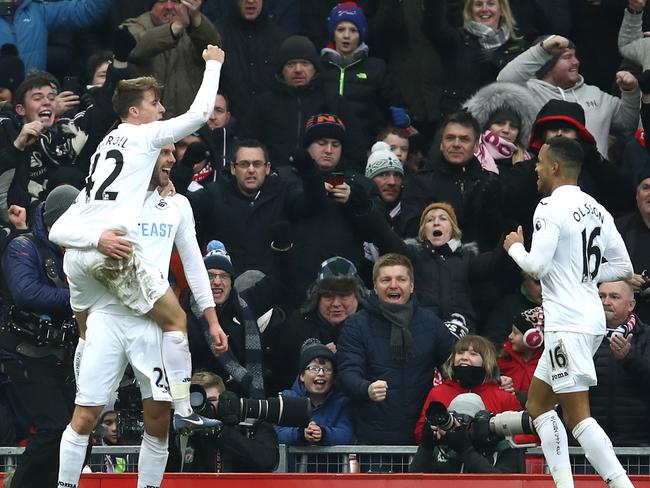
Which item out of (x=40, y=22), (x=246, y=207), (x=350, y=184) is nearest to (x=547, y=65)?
(x=350, y=184)

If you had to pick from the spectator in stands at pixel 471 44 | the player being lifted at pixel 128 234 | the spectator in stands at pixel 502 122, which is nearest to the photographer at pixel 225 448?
the player being lifted at pixel 128 234

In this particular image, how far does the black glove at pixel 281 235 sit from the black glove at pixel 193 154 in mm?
1053

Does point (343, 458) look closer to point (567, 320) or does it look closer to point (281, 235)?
point (567, 320)

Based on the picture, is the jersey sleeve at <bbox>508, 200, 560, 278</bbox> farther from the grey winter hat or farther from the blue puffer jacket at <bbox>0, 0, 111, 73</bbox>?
the blue puffer jacket at <bbox>0, 0, 111, 73</bbox>

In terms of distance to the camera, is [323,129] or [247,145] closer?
[247,145]

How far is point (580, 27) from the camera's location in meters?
16.4

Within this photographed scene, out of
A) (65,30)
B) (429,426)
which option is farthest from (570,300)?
(65,30)

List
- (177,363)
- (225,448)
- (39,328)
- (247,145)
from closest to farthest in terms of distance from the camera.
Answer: (177,363), (225,448), (39,328), (247,145)

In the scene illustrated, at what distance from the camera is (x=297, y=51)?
49.4 feet

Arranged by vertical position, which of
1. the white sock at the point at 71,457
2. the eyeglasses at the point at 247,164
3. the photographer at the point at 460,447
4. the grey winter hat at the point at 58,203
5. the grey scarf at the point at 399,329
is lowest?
the white sock at the point at 71,457

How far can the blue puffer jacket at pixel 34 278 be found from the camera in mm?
12219

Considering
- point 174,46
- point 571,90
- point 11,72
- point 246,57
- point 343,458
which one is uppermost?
point 246,57

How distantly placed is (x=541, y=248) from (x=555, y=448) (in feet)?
4.01

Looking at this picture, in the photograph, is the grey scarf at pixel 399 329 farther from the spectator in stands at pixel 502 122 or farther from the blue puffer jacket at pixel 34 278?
the spectator in stands at pixel 502 122
